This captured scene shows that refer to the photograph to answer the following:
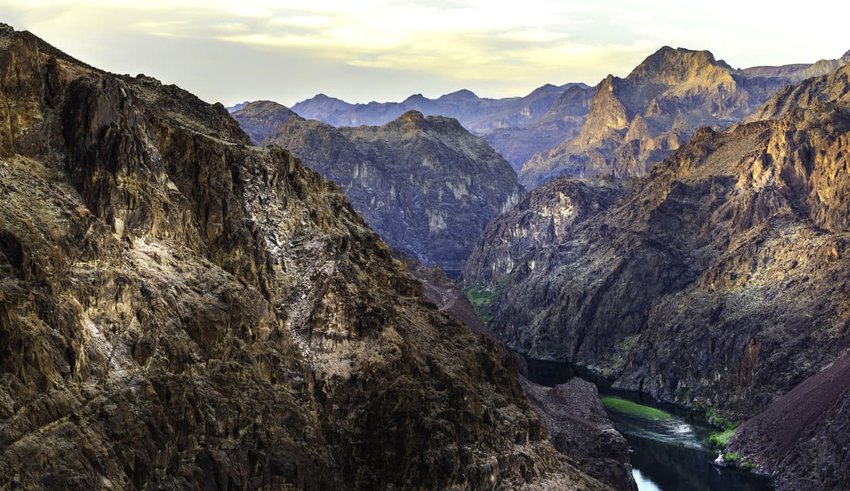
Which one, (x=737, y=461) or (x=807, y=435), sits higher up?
(x=807, y=435)

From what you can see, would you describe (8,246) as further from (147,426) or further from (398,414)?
(398,414)

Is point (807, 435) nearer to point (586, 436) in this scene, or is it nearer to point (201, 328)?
point (586, 436)

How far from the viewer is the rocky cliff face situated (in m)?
81.9

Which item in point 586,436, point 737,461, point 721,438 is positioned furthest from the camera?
point 721,438

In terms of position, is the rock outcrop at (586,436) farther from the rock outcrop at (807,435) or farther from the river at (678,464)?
the rock outcrop at (807,435)

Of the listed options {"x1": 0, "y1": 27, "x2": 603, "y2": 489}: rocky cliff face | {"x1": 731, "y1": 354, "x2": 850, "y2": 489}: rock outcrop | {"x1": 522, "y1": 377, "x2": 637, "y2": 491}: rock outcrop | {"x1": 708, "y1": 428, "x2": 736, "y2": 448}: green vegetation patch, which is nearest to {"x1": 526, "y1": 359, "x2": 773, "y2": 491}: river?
{"x1": 708, "y1": 428, "x2": 736, "y2": 448}: green vegetation patch

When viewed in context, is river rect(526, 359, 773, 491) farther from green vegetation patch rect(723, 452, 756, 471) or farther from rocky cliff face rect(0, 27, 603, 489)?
rocky cliff face rect(0, 27, 603, 489)

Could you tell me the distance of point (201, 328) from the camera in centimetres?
9731

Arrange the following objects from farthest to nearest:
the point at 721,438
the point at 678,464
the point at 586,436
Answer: the point at 721,438 → the point at 678,464 → the point at 586,436

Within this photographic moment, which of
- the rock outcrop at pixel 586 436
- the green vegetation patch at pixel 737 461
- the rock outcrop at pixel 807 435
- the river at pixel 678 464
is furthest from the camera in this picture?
the green vegetation patch at pixel 737 461

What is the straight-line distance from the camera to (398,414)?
11156cm

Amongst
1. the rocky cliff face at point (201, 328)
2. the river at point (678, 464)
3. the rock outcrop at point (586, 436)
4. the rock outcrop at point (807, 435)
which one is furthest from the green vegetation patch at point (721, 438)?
the rocky cliff face at point (201, 328)

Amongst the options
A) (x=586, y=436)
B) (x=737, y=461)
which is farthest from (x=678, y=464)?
(x=586, y=436)

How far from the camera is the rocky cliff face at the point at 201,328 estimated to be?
81875 millimetres
